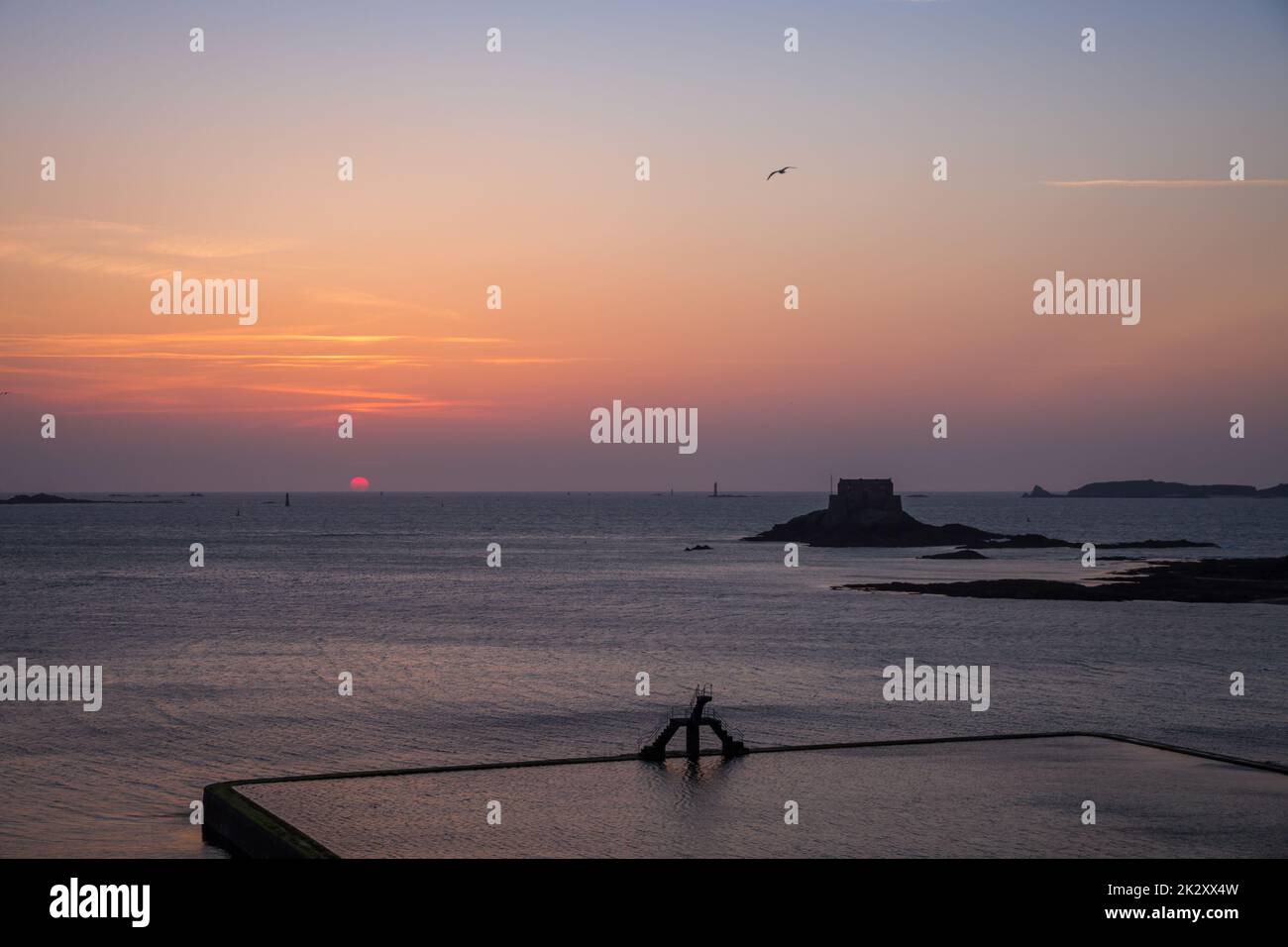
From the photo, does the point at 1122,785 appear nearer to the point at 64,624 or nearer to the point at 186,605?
the point at 64,624

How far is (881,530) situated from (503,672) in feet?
434

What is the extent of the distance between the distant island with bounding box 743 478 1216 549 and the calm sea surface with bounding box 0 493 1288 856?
192ft

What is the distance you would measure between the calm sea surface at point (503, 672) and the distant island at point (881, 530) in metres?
58.5

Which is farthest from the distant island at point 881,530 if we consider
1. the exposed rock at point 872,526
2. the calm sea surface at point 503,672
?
the calm sea surface at point 503,672

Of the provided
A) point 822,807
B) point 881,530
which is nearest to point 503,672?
point 822,807

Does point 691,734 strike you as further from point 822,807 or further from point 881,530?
point 881,530

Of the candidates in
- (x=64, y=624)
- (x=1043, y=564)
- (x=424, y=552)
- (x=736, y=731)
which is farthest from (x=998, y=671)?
(x=424, y=552)

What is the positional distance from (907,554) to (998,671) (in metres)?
109

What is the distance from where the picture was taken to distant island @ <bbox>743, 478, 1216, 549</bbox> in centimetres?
18025

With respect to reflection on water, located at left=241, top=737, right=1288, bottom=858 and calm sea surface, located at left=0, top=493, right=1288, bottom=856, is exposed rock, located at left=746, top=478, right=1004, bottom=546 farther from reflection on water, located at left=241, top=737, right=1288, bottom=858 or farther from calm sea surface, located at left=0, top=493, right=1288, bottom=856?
reflection on water, located at left=241, top=737, right=1288, bottom=858

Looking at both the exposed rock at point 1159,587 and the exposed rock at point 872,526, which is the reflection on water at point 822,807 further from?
the exposed rock at point 872,526

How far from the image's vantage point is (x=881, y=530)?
184500 mm

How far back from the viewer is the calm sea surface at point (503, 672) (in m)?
38.3

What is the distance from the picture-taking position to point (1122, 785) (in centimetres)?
3105
